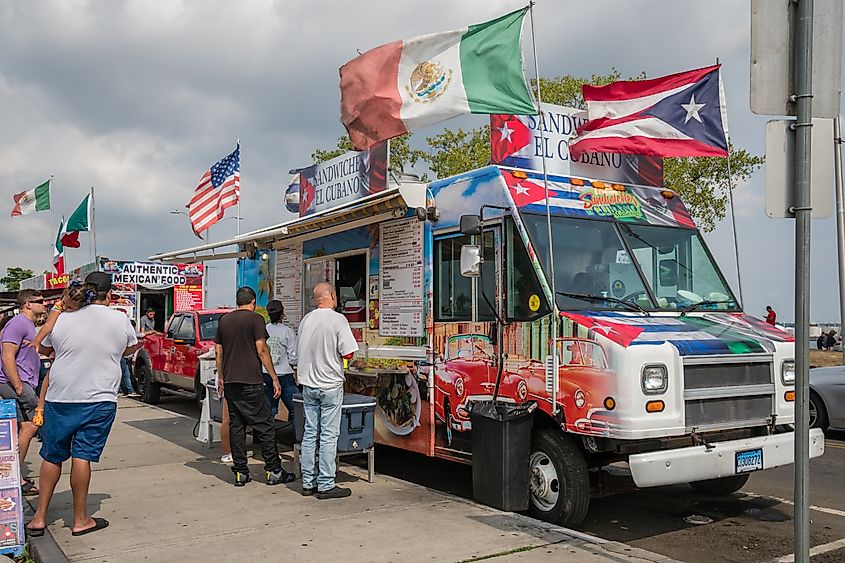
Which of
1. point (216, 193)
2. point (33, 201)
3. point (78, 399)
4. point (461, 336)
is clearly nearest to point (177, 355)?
point (216, 193)

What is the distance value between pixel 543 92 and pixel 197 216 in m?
10.2

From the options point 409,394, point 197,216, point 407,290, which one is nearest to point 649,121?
point 407,290

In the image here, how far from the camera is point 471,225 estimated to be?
6.84 meters

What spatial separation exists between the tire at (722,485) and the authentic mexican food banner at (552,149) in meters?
2.98

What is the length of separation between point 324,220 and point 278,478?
2.85m

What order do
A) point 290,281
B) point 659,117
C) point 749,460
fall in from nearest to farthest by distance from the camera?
point 749,460 → point 659,117 → point 290,281

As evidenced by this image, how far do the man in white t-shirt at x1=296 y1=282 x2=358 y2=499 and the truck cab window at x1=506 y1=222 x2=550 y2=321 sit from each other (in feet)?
4.98

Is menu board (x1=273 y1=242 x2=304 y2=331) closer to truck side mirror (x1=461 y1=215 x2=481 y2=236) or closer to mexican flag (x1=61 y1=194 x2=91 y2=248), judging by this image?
truck side mirror (x1=461 y1=215 x2=481 y2=236)

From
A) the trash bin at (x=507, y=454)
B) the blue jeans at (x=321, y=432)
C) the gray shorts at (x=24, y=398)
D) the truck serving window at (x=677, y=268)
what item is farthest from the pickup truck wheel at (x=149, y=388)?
the truck serving window at (x=677, y=268)

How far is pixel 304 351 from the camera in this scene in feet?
24.0

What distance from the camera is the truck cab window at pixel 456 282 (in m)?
7.15

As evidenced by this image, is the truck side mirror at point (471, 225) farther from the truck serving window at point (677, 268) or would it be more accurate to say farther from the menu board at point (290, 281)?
the menu board at point (290, 281)

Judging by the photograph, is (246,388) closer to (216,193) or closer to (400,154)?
(216,193)

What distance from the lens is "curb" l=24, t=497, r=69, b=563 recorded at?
5.46m
